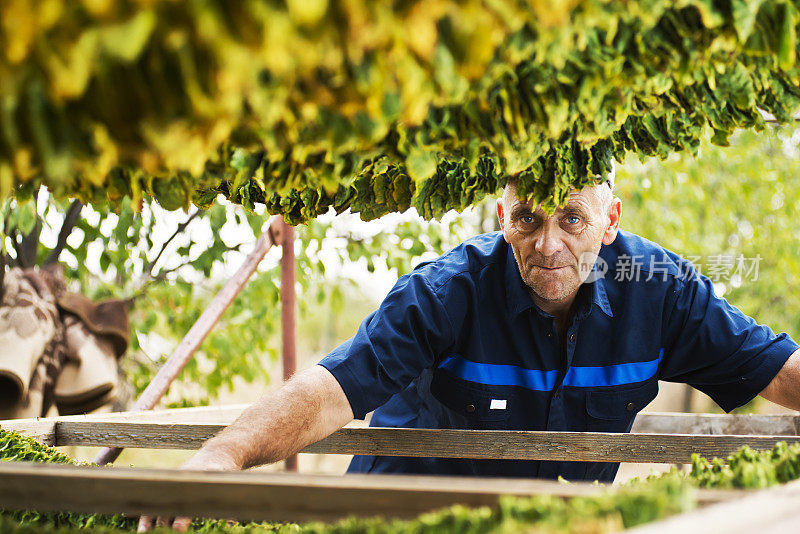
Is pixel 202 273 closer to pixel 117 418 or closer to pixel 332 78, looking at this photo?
pixel 117 418

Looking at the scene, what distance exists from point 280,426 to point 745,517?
107 centimetres

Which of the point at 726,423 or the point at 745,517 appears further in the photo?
the point at 726,423

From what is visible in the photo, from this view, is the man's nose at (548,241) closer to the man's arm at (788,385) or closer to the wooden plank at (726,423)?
the man's arm at (788,385)

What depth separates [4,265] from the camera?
2.95 meters

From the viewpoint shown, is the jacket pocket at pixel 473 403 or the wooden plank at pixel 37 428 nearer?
the wooden plank at pixel 37 428

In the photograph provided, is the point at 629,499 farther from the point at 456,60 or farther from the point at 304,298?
the point at 304,298

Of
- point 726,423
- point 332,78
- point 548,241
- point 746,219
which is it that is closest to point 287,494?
point 332,78

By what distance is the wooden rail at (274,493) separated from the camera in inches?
32.8

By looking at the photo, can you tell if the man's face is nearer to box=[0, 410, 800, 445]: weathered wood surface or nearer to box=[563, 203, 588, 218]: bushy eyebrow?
box=[563, 203, 588, 218]: bushy eyebrow

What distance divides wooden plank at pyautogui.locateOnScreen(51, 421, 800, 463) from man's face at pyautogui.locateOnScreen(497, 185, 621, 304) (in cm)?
46

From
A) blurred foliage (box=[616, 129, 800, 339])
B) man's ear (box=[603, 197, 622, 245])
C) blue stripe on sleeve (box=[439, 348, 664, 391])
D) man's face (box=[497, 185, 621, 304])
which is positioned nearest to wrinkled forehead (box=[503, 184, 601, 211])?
man's face (box=[497, 185, 621, 304])

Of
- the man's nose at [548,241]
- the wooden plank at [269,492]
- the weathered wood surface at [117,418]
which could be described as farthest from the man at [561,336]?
the wooden plank at [269,492]

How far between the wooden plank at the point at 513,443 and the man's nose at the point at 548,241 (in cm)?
51

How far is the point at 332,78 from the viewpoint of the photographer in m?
0.76
